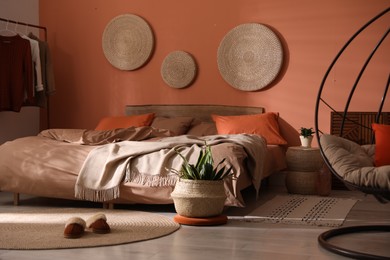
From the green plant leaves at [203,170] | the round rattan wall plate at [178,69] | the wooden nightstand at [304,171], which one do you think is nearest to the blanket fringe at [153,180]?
the green plant leaves at [203,170]

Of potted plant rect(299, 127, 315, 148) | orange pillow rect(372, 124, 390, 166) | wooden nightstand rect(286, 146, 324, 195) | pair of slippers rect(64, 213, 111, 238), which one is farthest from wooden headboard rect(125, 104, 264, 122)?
pair of slippers rect(64, 213, 111, 238)

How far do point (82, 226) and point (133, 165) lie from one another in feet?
3.05

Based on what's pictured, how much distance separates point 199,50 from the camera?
20.7 ft

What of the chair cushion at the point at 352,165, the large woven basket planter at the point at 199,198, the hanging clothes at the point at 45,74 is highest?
the hanging clothes at the point at 45,74

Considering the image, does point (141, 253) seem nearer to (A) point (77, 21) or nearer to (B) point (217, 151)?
(B) point (217, 151)

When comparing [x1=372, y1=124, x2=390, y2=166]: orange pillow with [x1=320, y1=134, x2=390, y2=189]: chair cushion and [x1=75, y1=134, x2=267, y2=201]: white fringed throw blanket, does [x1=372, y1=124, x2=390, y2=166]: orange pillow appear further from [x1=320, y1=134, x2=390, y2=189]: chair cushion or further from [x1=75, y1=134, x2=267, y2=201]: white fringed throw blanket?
[x1=75, y1=134, x2=267, y2=201]: white fringed throw blanket

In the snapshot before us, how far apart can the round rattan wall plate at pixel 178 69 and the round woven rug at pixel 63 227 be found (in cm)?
245

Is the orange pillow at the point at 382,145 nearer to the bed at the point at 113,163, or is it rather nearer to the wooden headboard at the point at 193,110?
the bed at the point at 113,163

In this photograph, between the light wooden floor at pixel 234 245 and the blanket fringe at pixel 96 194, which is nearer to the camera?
the light wooden floor at pixel 234 245

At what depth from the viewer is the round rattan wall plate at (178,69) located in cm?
629

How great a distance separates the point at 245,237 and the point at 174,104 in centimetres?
324

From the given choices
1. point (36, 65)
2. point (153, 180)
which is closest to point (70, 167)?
point (153, 180)

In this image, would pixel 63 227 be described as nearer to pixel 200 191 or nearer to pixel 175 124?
pixel 200 191

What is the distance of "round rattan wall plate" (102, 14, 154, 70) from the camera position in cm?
646
